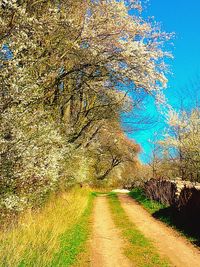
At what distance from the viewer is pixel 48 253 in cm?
931

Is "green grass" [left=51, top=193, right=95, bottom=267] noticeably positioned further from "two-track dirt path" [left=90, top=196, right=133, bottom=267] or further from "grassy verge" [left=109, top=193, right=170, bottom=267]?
"grassy verge" [left=109, top=193, right=170, bottom=267]

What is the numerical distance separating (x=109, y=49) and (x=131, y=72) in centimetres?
130

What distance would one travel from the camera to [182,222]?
1591 cm

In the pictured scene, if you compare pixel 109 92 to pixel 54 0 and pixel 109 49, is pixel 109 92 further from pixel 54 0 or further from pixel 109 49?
pixel 54 0

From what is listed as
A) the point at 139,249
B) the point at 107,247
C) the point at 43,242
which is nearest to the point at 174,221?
the point at 139,249

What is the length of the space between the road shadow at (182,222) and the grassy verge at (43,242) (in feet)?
11.8

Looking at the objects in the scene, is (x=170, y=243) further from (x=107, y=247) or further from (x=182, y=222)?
(x=182, y=222)

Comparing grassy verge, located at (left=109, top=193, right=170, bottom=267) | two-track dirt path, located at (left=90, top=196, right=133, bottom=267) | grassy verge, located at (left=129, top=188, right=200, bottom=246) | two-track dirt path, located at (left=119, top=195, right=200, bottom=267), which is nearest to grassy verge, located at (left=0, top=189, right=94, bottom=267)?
two-track dirt path, located at (left=90, top=196, right=133, bottom=267)

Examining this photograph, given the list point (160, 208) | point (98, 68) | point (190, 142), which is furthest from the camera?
point (190, 142)

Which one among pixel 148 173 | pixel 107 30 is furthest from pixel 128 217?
pixel 148 173

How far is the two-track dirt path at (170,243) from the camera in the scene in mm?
10102

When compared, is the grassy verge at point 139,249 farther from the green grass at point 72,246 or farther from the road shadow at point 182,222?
the road shadow at point 182,222

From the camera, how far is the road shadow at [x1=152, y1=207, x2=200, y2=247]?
13.4 metres

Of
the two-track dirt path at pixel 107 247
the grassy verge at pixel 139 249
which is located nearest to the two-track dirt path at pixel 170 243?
the grassy verge at pixel 139 249
